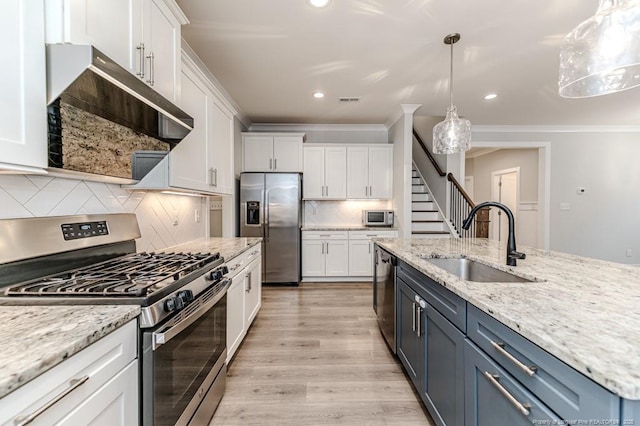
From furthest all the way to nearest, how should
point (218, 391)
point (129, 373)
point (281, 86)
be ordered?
point (281, 86) → point (218, 391) → point (129, 373)

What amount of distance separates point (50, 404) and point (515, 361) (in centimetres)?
126

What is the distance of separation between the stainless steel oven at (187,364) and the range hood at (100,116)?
0.81 m

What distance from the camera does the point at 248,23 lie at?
7.70ft

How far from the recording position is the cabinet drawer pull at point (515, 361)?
85 centimetres

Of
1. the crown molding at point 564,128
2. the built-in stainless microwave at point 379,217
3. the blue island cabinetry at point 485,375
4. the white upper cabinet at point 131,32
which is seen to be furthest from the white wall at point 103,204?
the crown molding at point 564,128

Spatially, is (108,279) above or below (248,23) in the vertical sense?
below

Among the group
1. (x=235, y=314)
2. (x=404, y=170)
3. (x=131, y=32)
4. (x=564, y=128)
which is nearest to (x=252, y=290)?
(x=235, y=314)

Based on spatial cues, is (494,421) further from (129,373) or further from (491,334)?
(129,373)

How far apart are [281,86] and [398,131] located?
6.56 feet

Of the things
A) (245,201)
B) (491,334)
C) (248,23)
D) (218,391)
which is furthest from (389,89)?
(218,391)

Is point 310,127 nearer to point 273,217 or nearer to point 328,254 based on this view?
point 273,217

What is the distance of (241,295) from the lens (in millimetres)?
2510

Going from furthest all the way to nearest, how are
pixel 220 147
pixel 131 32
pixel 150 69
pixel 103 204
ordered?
pixel 220 147 < pixel 103 204 < pixel 150 69 < pixel 131 32

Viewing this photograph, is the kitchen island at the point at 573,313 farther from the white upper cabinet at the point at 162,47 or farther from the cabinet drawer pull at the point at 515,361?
the white upper cabinet at the point at 162,47
